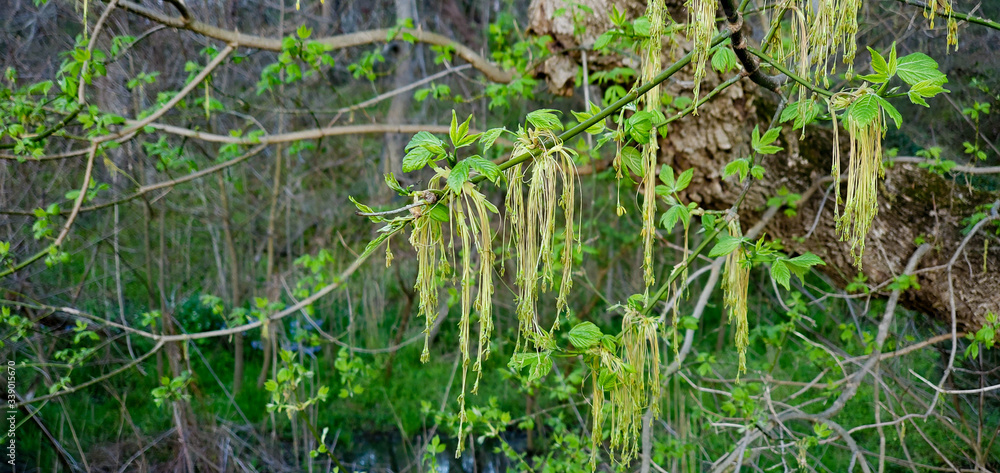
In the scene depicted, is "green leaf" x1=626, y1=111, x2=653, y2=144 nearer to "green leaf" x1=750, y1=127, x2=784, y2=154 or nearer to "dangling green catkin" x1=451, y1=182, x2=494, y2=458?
"dangling green catkin" x1=451, y1=182, x2=494, y2=458

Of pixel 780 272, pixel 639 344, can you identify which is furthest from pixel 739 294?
pixel 639 344

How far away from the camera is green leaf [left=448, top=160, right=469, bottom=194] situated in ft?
2.62

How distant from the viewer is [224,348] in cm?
543

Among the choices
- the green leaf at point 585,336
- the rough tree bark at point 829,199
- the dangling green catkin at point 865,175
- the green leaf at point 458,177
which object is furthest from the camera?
the rough tree bark at point 829,199

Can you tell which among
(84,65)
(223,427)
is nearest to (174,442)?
(223,427)

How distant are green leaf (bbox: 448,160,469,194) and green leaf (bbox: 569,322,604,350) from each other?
1.08 feet

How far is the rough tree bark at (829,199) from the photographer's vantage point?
204cm

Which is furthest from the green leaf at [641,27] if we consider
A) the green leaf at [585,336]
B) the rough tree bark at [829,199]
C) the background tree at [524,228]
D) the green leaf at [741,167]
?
the green leaf at [585,336]

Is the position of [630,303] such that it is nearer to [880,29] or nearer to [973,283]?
[973,283]

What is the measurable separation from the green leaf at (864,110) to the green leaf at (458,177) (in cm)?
50

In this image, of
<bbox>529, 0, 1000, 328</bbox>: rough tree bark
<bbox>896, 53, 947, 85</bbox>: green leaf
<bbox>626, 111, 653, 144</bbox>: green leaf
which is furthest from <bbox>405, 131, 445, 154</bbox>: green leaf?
<bbox>529, 0, 1000, 328</bbox>: rough tree bark

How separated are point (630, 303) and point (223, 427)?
10.9ft

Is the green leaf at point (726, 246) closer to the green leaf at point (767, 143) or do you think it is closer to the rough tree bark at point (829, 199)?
the green leaf at point (767, 143)

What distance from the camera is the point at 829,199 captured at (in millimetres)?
2246
